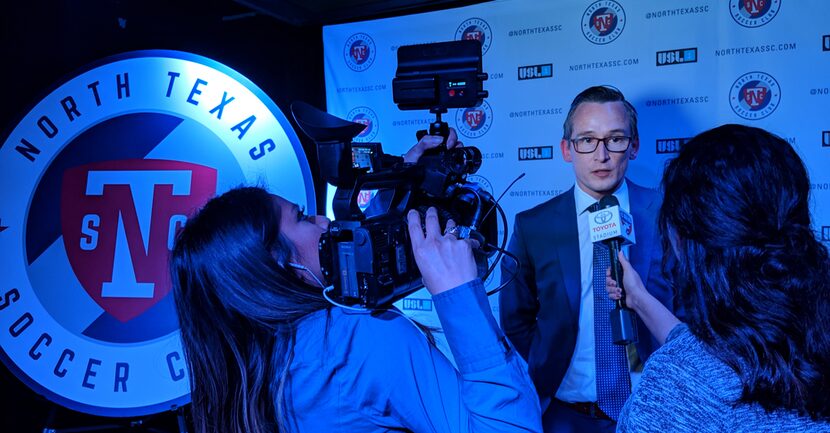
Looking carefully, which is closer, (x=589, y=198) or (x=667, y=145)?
(x=589, y=198)

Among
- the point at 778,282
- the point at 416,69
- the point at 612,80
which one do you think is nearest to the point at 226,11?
the point at 416,69

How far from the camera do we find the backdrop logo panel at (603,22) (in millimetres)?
2375

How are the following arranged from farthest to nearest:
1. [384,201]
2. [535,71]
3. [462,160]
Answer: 1. [535,71]
2. [462,160]
3. [384,201]

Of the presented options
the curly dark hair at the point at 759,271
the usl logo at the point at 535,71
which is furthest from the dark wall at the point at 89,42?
the curly dark hair at the point at 759,271

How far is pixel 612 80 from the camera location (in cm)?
239

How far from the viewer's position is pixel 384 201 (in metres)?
1.17

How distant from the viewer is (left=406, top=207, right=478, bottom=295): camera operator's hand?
975 mm

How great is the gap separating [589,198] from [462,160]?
80cm

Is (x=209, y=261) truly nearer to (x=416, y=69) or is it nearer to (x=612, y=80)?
(x=416, y=69)

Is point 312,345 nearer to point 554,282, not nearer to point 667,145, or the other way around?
point 554,282

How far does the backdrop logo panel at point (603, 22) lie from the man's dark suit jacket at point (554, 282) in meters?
0.73

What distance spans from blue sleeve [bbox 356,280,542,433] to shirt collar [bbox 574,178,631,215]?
3.82 feet

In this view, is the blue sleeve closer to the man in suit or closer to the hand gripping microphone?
the hand gripping microphone

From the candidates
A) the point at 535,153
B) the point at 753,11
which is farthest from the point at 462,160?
the point at 753,11
